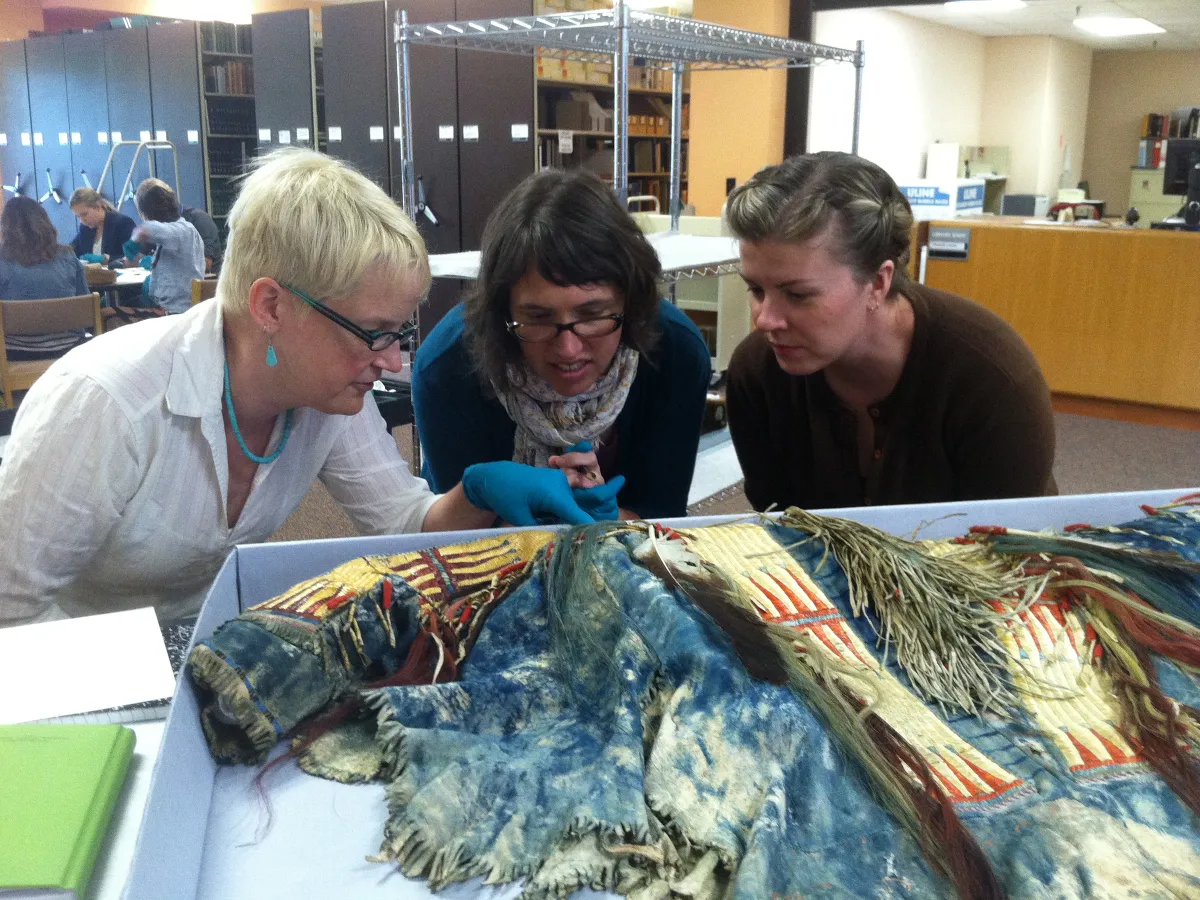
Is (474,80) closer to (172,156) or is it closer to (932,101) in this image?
(172,156)

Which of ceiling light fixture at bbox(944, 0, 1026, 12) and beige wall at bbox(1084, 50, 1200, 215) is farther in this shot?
beige wall at bbox(1084, 50, 1200, 215)

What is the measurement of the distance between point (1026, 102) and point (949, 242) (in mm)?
4848

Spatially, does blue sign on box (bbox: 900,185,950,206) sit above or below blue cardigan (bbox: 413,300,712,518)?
above

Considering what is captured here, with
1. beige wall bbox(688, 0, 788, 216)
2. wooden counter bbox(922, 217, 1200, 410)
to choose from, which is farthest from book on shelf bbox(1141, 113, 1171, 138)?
wooden counter bbox(922, 217, 1200, 410)

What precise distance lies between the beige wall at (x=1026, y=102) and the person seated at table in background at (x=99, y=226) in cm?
699

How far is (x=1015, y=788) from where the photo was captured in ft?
2.17

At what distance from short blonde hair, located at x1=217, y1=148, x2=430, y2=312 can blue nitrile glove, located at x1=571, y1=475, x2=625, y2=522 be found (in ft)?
1.13

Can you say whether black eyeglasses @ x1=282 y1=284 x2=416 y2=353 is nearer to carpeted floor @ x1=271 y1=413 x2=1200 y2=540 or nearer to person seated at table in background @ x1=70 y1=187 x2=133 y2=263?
carpeted floor @ x1=271 y1=413 x2=1200 y2=540

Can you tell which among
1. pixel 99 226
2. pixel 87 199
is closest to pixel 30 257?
pixel 87 199

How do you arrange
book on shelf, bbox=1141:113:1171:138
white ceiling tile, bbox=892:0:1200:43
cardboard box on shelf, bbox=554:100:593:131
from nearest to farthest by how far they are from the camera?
cardboard box on shelf, bbox=554:100:593:131, white ceiling tile, bbox=892:0:1200:43, book on shelf, bbox=1141:113:1171:138

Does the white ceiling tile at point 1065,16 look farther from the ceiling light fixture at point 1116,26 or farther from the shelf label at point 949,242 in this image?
the shelf label at point 949,242

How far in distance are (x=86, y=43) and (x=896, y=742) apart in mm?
8471

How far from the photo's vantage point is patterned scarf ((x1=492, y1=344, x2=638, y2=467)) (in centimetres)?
147

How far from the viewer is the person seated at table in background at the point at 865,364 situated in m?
1.34
